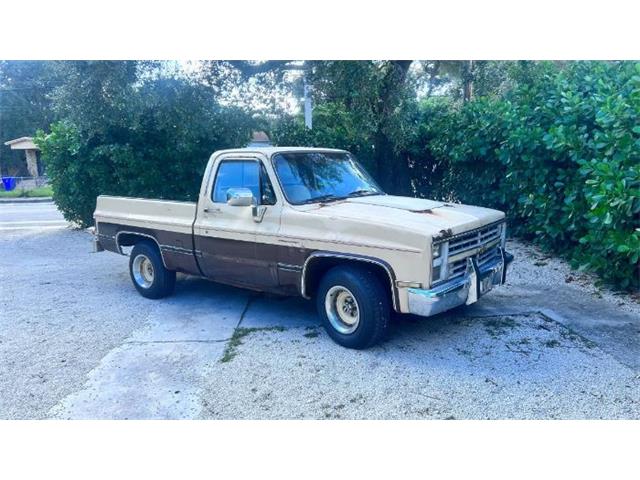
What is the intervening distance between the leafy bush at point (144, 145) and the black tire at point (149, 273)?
379 cm

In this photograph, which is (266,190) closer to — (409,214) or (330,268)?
(330,268)

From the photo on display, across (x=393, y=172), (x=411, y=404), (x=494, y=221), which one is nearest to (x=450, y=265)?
(x=494, y=221)

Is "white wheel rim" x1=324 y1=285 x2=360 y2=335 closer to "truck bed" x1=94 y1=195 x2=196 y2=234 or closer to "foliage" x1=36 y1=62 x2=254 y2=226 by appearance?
"truck bed" x1=94 y1=195 x2=196 y2=234

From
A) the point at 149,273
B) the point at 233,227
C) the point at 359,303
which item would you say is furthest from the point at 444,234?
the point at 149,273

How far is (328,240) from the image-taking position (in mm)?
4566

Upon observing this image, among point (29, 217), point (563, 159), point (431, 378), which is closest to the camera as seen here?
point (431, 378)

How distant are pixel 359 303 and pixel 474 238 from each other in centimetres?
129

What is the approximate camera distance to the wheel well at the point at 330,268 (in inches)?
173

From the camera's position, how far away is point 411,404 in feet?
12.0

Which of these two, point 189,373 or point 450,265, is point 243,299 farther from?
point 450,265

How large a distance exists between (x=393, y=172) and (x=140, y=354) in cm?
789

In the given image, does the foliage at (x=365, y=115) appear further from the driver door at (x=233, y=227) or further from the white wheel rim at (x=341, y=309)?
the white wheel rim at (x=341, y=309)

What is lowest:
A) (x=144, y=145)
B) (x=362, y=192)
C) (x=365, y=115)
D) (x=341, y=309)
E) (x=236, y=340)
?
(x=236, y=340)

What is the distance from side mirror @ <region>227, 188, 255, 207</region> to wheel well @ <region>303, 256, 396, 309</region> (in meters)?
0.91
